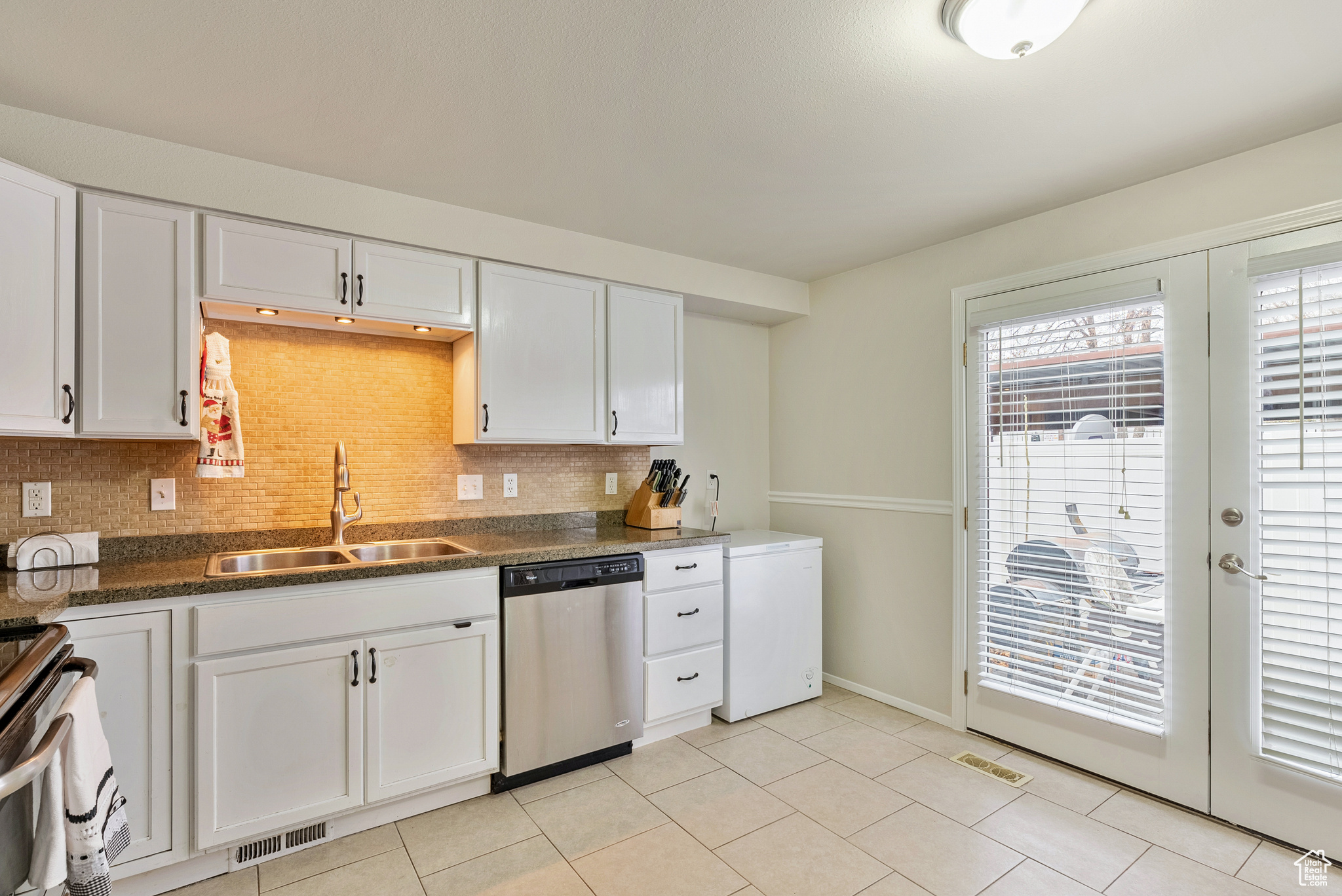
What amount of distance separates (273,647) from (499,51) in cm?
197

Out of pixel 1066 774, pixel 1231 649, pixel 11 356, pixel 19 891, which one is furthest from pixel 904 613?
pixel 11 356

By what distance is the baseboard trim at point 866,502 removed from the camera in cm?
321

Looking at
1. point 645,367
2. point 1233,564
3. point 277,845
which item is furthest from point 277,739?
point 1233,564

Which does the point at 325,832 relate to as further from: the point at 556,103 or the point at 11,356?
the point at 556,103

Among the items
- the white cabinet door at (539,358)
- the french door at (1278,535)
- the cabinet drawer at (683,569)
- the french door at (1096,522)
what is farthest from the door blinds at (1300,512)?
the white cabinet door at (539,358)

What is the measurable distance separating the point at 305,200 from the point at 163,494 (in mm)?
1241

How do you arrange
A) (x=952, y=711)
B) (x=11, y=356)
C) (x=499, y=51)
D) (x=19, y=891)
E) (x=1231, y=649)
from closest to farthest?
(x=19, y=891) → (x=499, y=51) → (x=11, y=356) → (x=1231, y=649) → (x=952, y=711)

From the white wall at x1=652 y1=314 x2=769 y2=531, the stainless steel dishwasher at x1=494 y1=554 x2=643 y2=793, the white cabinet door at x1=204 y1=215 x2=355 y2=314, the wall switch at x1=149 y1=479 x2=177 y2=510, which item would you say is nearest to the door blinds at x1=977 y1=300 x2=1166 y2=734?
the white wall at x1=652 y1=314 x2=769 y2=531

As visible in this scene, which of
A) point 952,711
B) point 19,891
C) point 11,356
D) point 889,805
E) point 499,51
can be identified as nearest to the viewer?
point 19,891

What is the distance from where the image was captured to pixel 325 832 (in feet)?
7.23

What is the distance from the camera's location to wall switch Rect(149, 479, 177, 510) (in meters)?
2.37

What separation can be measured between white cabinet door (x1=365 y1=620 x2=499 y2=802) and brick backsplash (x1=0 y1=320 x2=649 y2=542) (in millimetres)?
754

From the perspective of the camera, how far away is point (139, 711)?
1888mm

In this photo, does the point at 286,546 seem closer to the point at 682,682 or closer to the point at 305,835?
the point at 305,835
